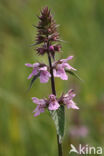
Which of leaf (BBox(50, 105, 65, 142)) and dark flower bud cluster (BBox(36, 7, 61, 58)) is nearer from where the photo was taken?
leaf (BBox(50, 105, 65, 142))

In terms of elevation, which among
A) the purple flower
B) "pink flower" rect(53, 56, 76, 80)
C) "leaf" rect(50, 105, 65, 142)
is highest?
"pink flower" rect(53, 56, 76, 80)

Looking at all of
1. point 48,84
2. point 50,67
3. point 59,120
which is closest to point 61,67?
point 50,67

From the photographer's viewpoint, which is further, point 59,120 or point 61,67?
point 61,67

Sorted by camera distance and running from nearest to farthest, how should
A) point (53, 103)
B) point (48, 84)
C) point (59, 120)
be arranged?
point (59, 120), point (53, 103), point (48, 84)

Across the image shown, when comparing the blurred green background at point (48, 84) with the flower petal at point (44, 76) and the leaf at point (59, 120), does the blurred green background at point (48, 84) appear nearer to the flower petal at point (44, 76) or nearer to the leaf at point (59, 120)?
the flower petal at point (44, 76)

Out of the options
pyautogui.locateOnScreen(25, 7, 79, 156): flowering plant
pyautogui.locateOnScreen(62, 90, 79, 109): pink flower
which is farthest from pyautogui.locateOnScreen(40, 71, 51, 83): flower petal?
pyautogui.locateOnScreen(62, 90, 79, 109): pink flower

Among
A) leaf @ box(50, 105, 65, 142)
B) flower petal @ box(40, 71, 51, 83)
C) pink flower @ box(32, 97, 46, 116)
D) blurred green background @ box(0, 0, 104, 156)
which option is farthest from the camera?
blurred green background @ box(0, 0, 104, 156)

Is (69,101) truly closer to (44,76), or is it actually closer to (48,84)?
(44,76)

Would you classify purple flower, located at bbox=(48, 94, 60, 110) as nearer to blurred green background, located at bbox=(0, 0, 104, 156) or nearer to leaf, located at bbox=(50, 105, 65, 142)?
leaf, located at bbox=(50, 105, 65, 142)

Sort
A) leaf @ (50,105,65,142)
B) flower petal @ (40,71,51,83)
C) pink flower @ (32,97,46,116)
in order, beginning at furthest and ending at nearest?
pink flower @ (32,97,46,116) < flower petal @ (40,71,51,83) < leaf @ (50,105,65,142)

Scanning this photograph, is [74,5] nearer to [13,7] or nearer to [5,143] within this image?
[13,7]
